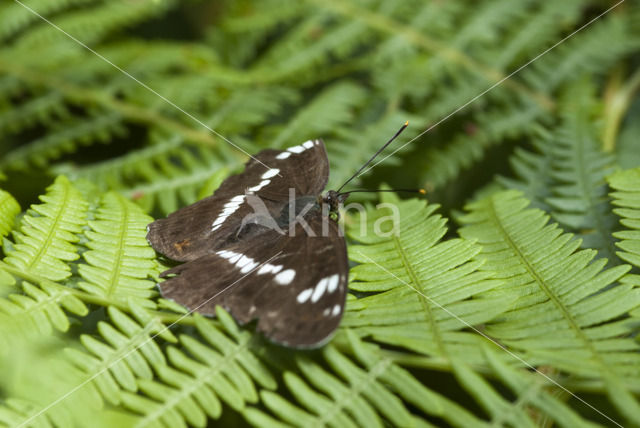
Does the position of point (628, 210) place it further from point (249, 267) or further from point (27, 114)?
point (27, 114)

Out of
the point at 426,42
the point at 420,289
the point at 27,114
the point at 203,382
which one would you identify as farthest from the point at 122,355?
the point at 426,42

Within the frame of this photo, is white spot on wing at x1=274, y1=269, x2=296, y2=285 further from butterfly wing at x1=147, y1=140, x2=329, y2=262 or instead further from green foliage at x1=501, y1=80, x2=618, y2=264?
green foliage at x1=501, y1=80, x2=618, y2=264

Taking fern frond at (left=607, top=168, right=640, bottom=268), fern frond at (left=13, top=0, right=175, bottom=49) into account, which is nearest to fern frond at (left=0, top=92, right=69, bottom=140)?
fern frond at (left=13, top=0, right=175, bottom=49)

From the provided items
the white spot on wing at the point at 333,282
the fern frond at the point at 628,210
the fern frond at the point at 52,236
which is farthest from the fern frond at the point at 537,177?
the fern frond at the point at 52,236

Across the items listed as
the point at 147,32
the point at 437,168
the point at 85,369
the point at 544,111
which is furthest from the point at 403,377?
the point at 147,32

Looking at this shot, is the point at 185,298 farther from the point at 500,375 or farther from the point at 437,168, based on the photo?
the point at 437,168

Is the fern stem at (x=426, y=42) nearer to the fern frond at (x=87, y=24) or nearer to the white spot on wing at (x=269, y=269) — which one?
the fern frond at (x=87, y=24)
